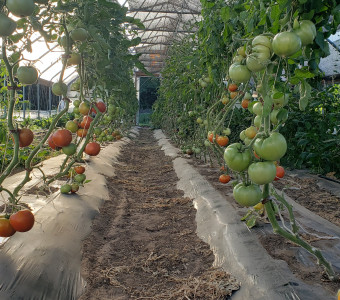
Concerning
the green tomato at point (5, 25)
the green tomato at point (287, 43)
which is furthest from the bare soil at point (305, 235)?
the green tomato at point (5, 25)

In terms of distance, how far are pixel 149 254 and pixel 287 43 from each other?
6.21 ft

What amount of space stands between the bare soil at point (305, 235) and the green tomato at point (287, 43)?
2.72 ft

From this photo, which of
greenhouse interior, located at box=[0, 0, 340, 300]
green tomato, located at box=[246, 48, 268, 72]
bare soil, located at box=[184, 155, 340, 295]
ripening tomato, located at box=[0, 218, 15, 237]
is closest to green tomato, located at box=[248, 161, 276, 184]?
greenhouse interior, located at box=[0, 0, 340, 300]

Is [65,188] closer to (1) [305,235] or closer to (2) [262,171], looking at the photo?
(1) [305,235]

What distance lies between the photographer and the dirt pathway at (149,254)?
2.02 metres

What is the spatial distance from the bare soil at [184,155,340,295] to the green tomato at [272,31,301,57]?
830 mm

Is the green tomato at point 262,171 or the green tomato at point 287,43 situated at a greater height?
the green tomato at point 287,43

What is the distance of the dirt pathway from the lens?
2.02m

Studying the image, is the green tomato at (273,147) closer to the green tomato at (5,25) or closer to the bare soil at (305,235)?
the bare soil at (305,235)

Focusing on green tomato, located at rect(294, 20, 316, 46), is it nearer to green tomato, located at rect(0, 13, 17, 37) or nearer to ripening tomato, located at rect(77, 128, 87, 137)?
green tomato, located at rect(0, 13, 17, 37)

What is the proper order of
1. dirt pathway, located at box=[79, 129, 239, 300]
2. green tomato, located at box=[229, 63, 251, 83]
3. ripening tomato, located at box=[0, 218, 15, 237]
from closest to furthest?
green tomato, located at box=[229, 63, 251, 83], ripening tomato, located at box=[0, 218, 15, 237], dirt pathway, located at box=[79, 129, 239, 300]

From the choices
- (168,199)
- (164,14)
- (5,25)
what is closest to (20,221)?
(5,25)

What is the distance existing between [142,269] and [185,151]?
4324mm

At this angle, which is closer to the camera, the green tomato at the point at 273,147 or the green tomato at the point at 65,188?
Result: the green tomato at the point at 273,147
